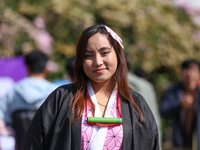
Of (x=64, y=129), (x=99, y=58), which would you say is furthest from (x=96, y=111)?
(x=99, y=58)

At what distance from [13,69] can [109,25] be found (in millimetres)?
2668

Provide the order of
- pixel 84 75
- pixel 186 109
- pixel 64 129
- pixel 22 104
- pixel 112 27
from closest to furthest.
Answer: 1. pixel 64 129
2. pixel 84 75
3. pixel 22 104
4. pixel 186 109
5. pixel 112 27

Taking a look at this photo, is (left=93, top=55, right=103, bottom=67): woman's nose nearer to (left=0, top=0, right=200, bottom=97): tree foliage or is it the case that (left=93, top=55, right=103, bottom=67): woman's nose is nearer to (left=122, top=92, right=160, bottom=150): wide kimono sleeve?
(left=122, top=92, right=160, bottom=150): wide kimono sleeve

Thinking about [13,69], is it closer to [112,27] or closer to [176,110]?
[176,110]

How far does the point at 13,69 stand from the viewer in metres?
4.59

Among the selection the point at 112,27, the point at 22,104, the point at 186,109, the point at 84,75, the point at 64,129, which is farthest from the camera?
the point at 112,27

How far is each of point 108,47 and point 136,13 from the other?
486cm

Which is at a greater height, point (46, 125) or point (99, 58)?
point (99, 58)

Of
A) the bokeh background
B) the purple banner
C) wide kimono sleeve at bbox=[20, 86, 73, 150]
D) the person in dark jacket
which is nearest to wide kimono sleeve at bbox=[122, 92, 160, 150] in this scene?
wide kimono sleeve at bbox=[20, 86, 73, 150]

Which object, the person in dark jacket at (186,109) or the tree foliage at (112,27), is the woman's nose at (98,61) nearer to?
the person in dark jacket at (186,109)

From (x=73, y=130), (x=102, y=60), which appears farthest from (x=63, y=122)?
(x=102, y=60)

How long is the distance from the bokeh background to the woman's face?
4008 millimetres

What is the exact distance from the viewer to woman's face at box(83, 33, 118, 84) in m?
2.05

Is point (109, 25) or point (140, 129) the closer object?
point (140, 129)
